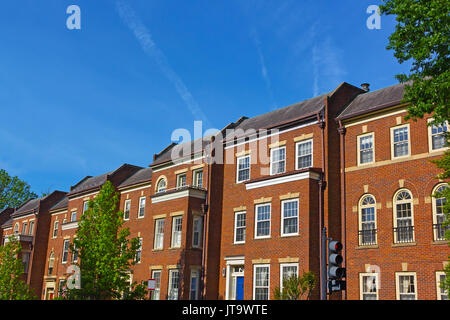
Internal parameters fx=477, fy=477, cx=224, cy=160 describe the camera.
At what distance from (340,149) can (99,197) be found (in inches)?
546

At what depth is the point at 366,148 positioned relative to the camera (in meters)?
24.3

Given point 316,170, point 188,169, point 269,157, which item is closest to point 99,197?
point 188,169

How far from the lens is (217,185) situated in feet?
101

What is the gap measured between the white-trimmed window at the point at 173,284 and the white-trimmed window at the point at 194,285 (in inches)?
34.3

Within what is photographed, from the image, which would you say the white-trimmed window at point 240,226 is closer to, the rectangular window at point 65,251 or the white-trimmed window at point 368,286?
the white-trimmed window at point 368,286

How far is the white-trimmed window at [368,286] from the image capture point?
22219 millimetres

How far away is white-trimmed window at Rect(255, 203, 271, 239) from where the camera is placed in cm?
2564

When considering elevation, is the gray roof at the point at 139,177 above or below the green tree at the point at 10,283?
above

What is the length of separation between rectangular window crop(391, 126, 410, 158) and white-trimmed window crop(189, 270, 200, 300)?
45.6ft

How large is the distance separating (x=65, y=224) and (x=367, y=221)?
3113cm

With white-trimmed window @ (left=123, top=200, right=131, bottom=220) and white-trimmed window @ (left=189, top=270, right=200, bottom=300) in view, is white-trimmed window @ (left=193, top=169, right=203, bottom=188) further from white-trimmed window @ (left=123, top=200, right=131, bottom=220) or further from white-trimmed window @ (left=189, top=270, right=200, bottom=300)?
white-trimmed window @ (left=123, top=200, right=131, bottom=220)

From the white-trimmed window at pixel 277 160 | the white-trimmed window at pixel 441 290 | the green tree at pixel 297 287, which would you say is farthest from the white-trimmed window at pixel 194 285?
the white-trimmed window at pixel 441 290

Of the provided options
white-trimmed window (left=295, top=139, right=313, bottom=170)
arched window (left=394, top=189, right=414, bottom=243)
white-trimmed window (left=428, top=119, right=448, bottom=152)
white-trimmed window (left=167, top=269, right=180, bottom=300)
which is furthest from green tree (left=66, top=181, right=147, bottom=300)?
white-trimmed window (left=428, top=119, right=448, bottom=152)

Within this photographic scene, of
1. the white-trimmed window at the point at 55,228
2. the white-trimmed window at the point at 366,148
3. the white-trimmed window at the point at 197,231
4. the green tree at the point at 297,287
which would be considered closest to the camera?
the green tree at the point at 297,287
